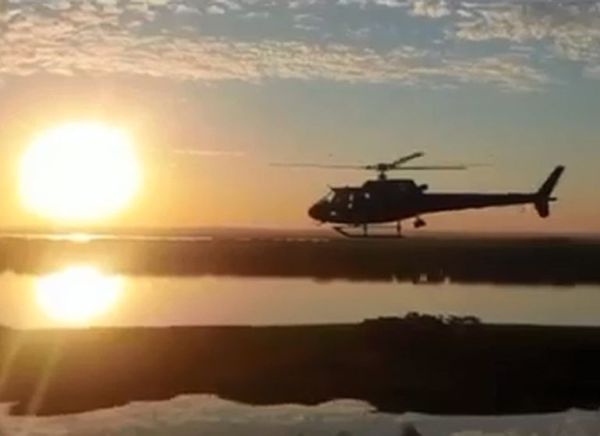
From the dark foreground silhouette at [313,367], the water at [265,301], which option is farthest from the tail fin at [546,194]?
the dark foreground silhouette at [313,367]

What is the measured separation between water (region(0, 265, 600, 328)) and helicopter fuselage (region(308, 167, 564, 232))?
173 cm

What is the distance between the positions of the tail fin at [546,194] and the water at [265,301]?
1.94m

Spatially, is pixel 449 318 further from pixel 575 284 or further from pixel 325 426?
pixel 575 284

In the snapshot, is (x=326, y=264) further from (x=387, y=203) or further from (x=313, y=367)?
(x=313, y=367)

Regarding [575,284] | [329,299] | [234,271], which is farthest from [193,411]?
[234,271]

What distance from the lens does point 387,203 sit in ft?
90.0

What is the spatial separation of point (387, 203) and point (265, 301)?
11.0ft

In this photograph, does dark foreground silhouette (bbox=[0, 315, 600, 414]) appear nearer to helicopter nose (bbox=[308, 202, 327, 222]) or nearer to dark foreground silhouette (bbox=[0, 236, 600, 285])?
helicopter nose (bbox=[308, 202, 327, 222])

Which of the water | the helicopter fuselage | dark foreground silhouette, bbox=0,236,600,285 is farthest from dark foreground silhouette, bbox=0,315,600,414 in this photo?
dark foreground silhouette, bbox=0,236,600,285

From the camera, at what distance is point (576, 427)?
13391mm

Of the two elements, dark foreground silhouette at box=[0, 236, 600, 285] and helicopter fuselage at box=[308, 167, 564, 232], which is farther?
dark foreground silhouette at box=[0, 236, 600, 285]

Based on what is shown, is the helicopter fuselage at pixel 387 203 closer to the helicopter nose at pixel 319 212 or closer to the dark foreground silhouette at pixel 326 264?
the helicopter nose at pixel 319 212

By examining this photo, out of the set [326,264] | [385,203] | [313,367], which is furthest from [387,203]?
[326,264]

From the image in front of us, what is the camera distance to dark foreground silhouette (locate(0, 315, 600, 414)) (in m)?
14.6
